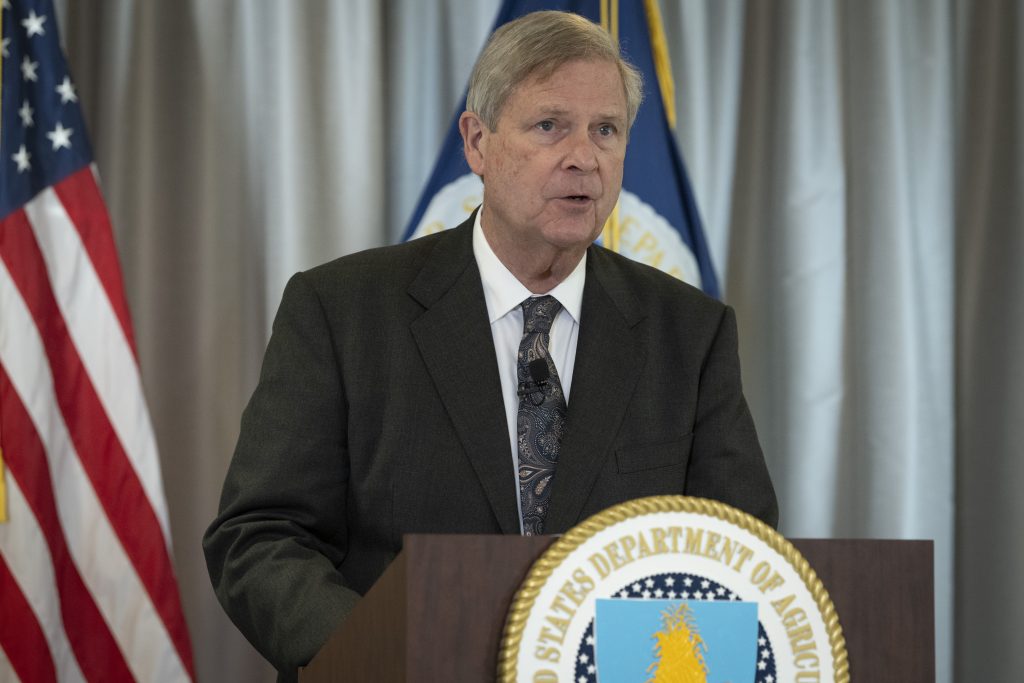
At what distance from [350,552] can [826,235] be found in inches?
99.4

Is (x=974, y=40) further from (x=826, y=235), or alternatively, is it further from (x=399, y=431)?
(x=399, y=431)

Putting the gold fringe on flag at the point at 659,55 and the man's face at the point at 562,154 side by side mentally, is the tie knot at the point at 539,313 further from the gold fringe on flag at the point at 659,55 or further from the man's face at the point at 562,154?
the gold fringe on flag at the point at 659,55

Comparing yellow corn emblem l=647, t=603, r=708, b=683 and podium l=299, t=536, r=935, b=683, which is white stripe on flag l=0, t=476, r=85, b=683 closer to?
podium l=299, t=536, r=935, b=683

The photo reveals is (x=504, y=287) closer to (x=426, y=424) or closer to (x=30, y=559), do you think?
(x=426, y=424)

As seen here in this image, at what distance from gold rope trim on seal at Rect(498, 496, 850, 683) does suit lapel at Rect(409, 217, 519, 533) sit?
68cm

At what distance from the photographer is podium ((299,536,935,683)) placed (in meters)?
1.06

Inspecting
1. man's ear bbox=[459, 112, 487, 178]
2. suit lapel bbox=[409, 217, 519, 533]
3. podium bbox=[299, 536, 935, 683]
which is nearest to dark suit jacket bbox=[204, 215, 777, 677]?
suit lapel bbox=[409, 217, 519, 533]

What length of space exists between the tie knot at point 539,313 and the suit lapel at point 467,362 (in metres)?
0.09

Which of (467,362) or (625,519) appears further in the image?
(467,362)

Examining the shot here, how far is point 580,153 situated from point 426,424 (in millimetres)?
523

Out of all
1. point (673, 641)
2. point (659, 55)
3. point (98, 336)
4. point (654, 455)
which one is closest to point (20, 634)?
point (98, 336)

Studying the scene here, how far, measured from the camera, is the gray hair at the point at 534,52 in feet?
6.35

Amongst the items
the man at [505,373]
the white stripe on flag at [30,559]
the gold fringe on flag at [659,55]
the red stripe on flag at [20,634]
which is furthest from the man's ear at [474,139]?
the red stripe on flag at [20,634]

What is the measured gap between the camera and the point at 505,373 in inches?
76.4
